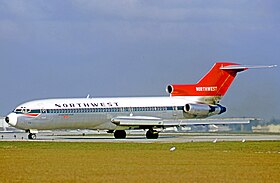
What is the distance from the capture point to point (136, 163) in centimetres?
3466

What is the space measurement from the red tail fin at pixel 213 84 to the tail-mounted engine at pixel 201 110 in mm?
1708

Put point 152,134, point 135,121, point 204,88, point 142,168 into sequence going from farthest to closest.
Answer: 1. point 204,88
2. point 152,134
3. point 135,121
4. point 142,168

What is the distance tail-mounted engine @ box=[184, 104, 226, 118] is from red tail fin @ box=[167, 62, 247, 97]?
5.60 ft

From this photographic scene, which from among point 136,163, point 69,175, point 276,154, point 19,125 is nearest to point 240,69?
point 19,125

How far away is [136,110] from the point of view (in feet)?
245

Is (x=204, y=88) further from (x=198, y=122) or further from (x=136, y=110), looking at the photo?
(x=136, y=110)

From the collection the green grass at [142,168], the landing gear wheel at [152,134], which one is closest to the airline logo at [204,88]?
the landing gear wheel at [152,134]

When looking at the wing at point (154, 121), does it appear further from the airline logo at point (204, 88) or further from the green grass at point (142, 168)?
the green grass at point (142, 168)

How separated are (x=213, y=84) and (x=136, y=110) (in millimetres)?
9427

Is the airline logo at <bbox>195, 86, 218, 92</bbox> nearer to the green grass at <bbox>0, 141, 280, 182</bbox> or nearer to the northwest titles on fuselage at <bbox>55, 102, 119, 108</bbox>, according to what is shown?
the northwest titles on fuselage at <bbox>55, 102, 119, 108</bbox>

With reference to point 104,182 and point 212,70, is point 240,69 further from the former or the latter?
point 104,182

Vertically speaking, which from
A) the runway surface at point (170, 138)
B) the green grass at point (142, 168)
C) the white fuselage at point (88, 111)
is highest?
the white fuselage at point (88, 111)

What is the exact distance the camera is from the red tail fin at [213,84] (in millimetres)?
77938

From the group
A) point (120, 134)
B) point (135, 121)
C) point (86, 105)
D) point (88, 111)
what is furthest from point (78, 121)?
point (120, 134)
